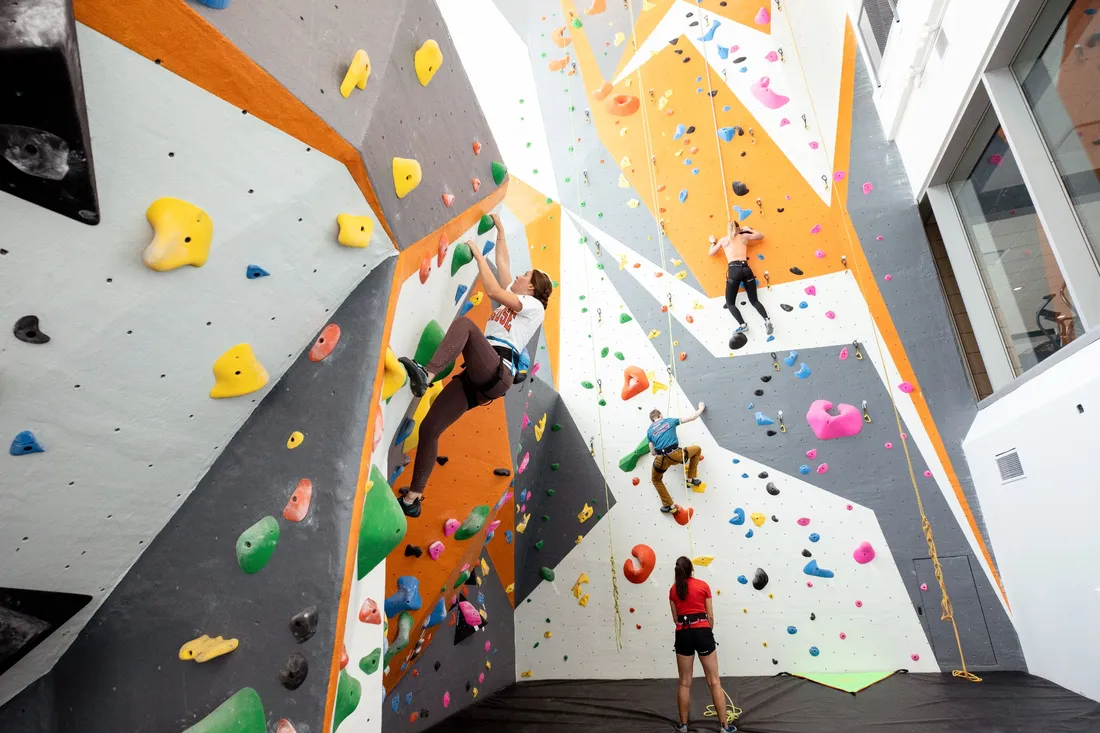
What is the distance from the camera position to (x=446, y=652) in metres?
4.00

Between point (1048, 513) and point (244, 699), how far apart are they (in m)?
3.79

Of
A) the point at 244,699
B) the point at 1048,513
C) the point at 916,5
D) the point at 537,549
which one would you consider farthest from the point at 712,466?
the point at 244,699

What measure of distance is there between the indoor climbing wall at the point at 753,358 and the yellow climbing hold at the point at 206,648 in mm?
3016

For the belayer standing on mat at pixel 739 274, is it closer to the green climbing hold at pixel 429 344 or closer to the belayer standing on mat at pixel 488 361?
the belayer standing on mat at pixel 488 361

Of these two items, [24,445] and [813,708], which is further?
[813,708]

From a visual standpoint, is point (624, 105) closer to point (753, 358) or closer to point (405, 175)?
point (753, 358)

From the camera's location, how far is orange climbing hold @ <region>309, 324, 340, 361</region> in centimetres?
202

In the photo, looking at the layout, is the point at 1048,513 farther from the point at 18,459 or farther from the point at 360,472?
the point at 18,459

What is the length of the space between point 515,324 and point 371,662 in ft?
4.56

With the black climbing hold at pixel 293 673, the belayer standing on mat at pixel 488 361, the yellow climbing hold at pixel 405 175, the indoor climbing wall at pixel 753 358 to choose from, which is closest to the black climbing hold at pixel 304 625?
the black climbing hold at pixel 293 673

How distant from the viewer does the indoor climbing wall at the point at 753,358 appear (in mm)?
4352

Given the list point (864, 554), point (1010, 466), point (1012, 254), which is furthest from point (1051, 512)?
point (1012, 254)

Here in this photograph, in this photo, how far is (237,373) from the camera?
183 centimetres

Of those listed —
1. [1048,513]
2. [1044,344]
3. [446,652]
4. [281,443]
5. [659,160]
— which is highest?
[659,160]
